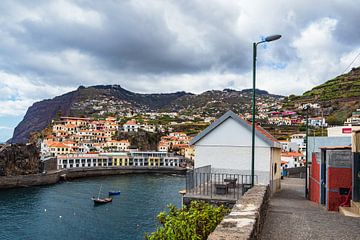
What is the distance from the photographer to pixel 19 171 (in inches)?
2717

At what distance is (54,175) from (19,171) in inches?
303

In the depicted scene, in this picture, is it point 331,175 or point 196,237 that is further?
point 331,175

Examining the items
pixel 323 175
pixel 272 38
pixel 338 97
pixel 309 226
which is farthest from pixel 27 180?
pixel 338 97

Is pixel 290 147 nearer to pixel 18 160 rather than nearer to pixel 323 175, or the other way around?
pixel 18 160

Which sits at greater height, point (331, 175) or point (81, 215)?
point (331, 175)

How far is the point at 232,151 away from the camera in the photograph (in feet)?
46.7

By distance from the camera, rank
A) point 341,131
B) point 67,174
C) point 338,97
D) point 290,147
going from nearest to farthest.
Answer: point 341,131
point 290,147
point 67,174
point 338,97

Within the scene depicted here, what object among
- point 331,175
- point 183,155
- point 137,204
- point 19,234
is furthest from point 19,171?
point 331,175

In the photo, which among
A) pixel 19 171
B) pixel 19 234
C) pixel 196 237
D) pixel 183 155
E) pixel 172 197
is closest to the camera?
pixel 196 237

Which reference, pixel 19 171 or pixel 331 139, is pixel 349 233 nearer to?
pixel 331 139

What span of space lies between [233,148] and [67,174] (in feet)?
231

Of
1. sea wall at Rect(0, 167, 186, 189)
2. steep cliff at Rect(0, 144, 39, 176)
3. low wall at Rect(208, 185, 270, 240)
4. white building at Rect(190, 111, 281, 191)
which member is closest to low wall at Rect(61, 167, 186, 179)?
sea wall at Rect(0, 167, 186, 189)

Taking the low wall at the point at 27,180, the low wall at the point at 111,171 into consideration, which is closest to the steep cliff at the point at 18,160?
the low wall at the point at 27,180

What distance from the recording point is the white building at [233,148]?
14.0 meters
